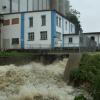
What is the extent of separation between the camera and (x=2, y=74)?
94.7 feet

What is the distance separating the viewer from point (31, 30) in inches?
2125

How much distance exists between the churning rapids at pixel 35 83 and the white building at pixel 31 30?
18417 millimetres

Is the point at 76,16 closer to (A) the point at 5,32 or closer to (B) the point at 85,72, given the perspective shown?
(A) the point at 5,32

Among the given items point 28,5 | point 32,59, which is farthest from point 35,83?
point 28,5

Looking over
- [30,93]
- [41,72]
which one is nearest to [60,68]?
[41,72]

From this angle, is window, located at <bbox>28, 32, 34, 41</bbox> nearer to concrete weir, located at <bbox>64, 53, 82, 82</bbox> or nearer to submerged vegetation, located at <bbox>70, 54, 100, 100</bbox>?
concrete weir, located at <bbox>64, 53, 82, 82</bbox>

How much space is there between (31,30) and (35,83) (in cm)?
2722

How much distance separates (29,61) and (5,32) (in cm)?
2145

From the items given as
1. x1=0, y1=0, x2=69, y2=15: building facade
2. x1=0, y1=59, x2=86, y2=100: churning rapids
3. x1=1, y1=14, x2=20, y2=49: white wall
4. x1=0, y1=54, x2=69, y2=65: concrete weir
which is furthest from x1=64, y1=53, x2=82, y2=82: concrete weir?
x1=0, y1=0, x2=69, y2=15: building facade

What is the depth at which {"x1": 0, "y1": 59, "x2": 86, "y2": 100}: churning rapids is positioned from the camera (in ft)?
74.3

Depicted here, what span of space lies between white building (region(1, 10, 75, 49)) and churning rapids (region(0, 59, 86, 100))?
60.4 ft

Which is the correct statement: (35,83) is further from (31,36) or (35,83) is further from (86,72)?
(31,36)

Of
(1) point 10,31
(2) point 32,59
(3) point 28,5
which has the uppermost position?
(3) point 28,5

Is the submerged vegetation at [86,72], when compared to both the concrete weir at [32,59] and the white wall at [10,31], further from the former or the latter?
the white wall at [10,31]
